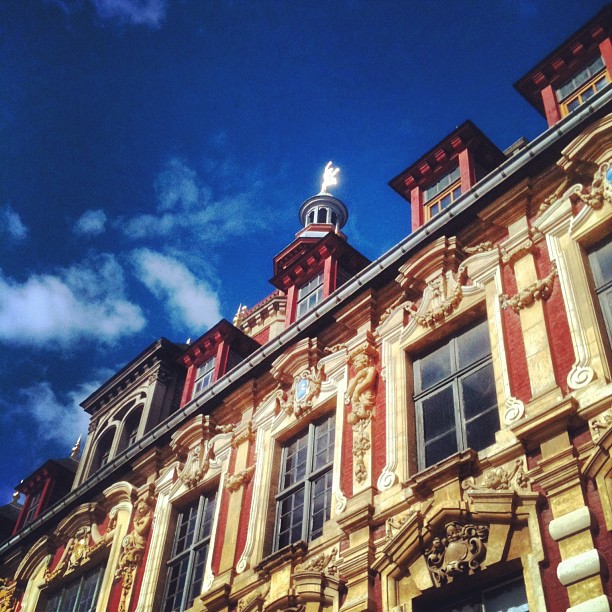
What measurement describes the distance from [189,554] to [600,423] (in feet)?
31.5

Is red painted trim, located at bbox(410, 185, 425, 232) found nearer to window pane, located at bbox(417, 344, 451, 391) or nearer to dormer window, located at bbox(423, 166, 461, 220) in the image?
dormer window, located at bbox(423, 166, 461, 220)

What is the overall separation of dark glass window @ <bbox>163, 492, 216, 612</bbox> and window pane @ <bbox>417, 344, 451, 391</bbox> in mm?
5686

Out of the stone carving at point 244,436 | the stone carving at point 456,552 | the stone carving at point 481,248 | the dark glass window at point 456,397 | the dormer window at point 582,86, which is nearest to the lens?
the stone carving at point 456,552

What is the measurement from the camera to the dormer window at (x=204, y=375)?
73.0 feet

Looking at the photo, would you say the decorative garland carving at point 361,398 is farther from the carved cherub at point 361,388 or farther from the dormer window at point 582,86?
the dormer window at point 582,86

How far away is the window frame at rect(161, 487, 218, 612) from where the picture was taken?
16828 mm

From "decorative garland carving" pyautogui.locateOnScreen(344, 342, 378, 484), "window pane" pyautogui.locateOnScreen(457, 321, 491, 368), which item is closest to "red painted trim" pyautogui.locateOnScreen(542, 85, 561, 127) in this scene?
"window pane" pyautogui.locateOnScreen(457, 321, 491, 368)

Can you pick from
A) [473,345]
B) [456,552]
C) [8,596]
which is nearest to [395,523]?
[456,552]

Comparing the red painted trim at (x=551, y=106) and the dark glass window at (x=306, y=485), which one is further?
the red painted trim at (x=551, y=106)

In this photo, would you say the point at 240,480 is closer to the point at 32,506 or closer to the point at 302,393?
the point at 302,393

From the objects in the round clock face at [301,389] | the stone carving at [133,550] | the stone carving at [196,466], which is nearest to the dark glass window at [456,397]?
the round clock face at [301,389]

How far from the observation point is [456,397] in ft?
45.6

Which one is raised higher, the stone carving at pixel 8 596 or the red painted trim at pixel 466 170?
the red painted trim at pixel 466 170

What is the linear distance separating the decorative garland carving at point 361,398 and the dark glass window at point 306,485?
947 mm
